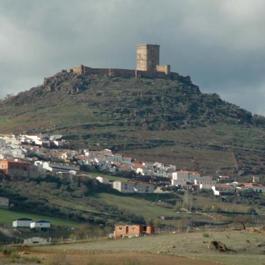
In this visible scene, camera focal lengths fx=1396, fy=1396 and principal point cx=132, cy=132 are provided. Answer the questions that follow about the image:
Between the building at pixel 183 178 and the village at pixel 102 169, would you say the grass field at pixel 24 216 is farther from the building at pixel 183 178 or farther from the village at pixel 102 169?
the building at pixel 183 178

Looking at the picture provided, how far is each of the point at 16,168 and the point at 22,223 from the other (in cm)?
4162

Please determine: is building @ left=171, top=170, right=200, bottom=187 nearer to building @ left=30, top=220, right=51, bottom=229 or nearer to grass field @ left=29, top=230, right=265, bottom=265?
building @ left=30, top=220, right=51, bottom=229

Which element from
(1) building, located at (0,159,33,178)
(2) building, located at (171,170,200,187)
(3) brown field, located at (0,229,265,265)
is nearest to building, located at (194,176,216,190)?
(2) building, located at (171,170,200,187)

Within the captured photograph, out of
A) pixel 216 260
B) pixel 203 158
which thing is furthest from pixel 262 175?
pixel 216 260

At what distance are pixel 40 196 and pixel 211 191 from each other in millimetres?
36356

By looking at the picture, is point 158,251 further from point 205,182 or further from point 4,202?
Result: point 205,182

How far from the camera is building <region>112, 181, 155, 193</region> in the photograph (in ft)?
498

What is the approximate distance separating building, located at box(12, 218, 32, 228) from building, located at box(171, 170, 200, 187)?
58.4 metres

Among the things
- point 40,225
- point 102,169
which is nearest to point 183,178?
point 102,169

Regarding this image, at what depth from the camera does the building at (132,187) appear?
498 feet

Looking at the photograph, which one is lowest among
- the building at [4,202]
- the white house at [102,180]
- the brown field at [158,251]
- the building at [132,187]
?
the brown field at [158,251]

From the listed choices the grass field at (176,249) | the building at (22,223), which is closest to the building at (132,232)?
the grass field at (176,249)

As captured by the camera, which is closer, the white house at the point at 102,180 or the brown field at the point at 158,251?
the brown field at the point at 158,251

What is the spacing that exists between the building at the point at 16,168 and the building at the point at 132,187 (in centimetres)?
967
